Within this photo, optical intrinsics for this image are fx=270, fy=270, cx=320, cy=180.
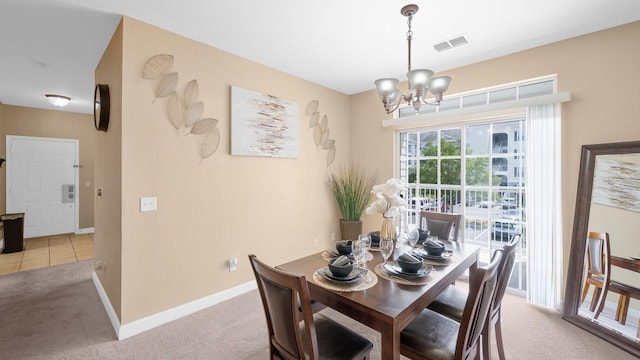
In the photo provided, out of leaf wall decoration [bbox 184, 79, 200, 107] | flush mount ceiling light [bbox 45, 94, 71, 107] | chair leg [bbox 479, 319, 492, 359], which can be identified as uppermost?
flush mount ceiling light [bbox 45, 94, 71, 107]

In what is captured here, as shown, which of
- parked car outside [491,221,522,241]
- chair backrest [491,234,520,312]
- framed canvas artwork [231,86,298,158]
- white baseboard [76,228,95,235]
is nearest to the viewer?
chair backrest [491,234,520,312]

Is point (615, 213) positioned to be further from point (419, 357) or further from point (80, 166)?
point (80, 166)

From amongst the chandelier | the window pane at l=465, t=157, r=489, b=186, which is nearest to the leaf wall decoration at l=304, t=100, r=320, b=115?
the chandelier

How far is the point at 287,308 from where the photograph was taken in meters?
1.26

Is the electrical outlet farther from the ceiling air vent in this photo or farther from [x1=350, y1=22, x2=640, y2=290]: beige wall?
[x1=350, y1=22, x2=640, y2=290]: beige wall

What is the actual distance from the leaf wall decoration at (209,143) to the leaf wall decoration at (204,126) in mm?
42

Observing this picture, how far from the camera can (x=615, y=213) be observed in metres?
2.34

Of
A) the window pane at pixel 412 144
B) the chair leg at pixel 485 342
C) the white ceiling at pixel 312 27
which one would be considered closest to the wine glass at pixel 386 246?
the chair leg at pixel 485 342

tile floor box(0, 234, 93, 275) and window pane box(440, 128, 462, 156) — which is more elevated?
window pane box(440, 128, 462, 156)

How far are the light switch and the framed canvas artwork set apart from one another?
89 cm

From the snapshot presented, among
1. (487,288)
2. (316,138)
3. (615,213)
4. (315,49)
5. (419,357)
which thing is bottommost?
(419,357)

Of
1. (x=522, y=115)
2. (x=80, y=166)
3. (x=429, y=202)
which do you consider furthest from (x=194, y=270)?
(x=80, y=166)

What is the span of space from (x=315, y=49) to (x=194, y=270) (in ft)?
8.54

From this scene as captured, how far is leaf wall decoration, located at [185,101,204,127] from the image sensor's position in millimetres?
2623
